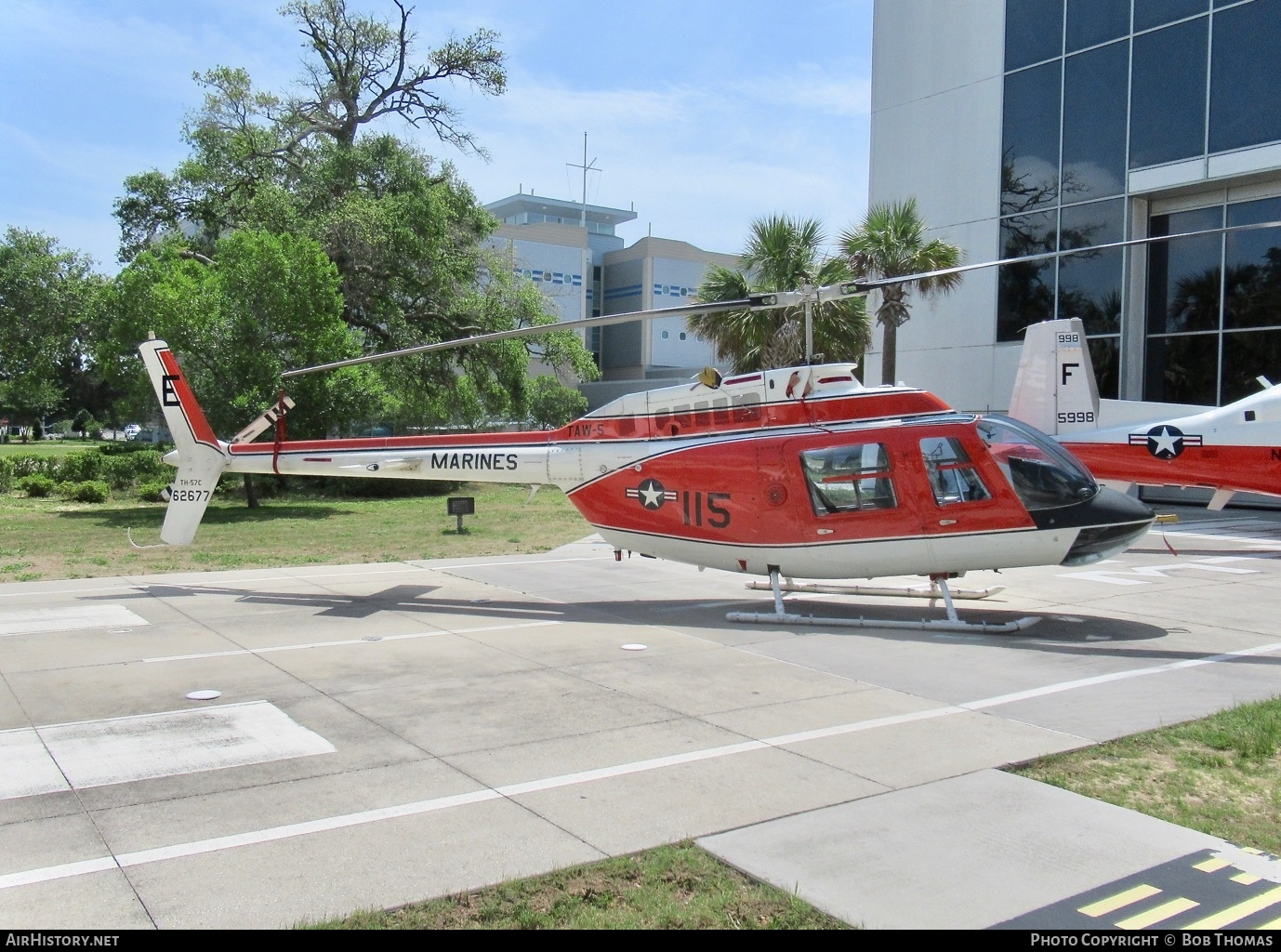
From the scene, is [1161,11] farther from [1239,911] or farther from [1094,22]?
[1239,911]

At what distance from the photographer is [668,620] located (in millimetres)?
12031

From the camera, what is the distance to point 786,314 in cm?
2316

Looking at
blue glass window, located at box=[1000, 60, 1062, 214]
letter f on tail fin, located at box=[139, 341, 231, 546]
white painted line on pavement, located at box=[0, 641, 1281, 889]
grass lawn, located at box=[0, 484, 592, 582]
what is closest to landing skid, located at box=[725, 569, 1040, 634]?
white painted line on pavement, located at box=[0, 641, 1281, 889]

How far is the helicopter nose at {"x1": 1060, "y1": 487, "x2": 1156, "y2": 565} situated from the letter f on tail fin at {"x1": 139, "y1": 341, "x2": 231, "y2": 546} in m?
11.3

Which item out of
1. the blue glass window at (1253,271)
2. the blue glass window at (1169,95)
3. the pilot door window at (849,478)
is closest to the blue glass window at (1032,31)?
the blue glass window at (1169,95)

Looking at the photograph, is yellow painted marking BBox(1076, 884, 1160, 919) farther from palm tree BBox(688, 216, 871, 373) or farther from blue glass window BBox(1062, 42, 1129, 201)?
blue glass window BBox(1062, 42, 1129, 201)

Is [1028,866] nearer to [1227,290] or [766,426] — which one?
[766,426]

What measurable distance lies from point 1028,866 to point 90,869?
460cm

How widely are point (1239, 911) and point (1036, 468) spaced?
6966 mm

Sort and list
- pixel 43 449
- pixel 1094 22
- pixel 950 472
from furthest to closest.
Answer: pixel 43 449, pixel 1094 22, pixel 950 472

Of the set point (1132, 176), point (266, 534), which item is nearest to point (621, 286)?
point (1132, 176)

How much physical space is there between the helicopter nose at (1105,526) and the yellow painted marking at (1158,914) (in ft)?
22.3

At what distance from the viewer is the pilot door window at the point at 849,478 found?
36.7 feet

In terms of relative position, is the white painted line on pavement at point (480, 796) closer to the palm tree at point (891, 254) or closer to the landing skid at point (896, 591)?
the landing skid at point (896, 591)
